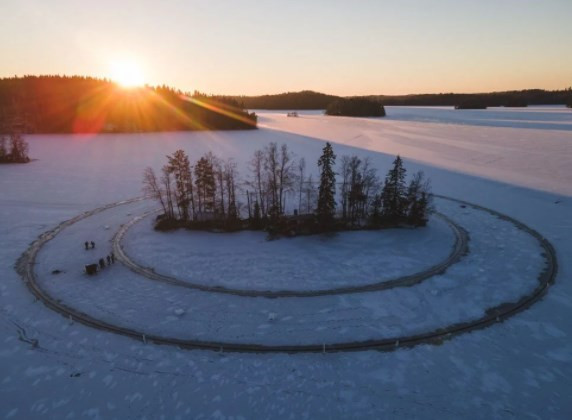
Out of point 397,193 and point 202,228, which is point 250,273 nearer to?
point 202,228

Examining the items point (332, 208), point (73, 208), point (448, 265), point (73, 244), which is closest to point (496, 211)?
point (448, 265)

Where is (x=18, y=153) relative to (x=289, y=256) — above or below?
above

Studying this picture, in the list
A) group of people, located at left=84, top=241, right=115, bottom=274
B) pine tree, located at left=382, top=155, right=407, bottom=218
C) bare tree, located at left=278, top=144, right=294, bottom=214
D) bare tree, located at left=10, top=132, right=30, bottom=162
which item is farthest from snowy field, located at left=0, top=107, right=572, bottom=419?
bare tree, located at left=10, top=132, right=30, bottom=162

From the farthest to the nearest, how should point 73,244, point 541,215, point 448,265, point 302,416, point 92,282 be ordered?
point 541,215 → point 73,244 → point 448,265 → point 92,282 → point 302,416

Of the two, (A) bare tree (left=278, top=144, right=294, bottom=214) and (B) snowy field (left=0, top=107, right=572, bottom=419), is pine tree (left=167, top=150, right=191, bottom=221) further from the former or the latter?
(A) bare tree (left=278, top=144, right=294, bottom=214)

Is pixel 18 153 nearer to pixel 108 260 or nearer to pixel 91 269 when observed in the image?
pixel 108 260

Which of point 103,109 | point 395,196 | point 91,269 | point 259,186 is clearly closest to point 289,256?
point 259,186

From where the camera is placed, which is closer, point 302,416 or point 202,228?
point 302,416

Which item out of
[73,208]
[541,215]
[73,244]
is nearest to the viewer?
[73,244]
